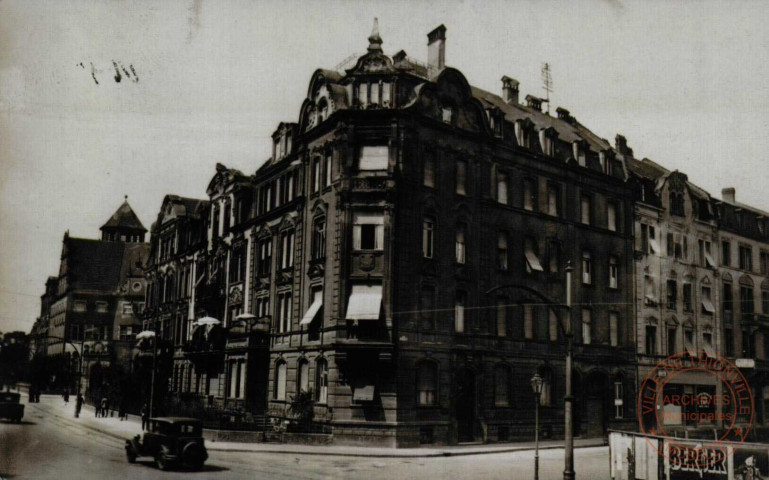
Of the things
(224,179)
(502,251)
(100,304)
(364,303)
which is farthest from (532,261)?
(100,304)

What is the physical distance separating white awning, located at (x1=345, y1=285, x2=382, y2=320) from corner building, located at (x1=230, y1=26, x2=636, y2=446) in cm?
7

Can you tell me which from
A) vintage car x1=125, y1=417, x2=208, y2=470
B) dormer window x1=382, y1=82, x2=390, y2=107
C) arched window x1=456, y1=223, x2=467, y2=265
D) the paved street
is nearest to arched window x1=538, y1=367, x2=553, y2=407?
the paved street

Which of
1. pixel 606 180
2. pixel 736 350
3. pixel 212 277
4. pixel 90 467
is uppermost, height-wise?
pixel 606 180

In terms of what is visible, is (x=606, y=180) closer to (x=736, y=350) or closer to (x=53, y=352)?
(x=736, y=350)

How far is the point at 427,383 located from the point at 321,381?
18.0 ft

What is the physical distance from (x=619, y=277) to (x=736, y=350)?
8252mm

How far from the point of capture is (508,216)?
136 feet

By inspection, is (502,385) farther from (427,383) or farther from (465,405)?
(427,383)

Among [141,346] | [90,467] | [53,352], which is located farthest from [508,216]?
[53,352]

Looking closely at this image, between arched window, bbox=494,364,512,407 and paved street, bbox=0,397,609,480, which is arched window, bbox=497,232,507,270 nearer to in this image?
arched window, bbox=494,364,512,407

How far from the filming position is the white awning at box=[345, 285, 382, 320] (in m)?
34.8

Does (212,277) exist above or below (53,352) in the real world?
above

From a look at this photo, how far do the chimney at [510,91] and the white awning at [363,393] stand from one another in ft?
77.5

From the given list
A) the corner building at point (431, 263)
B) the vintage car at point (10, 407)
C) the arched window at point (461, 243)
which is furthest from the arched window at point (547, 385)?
the vintage car at point (10, 407)
